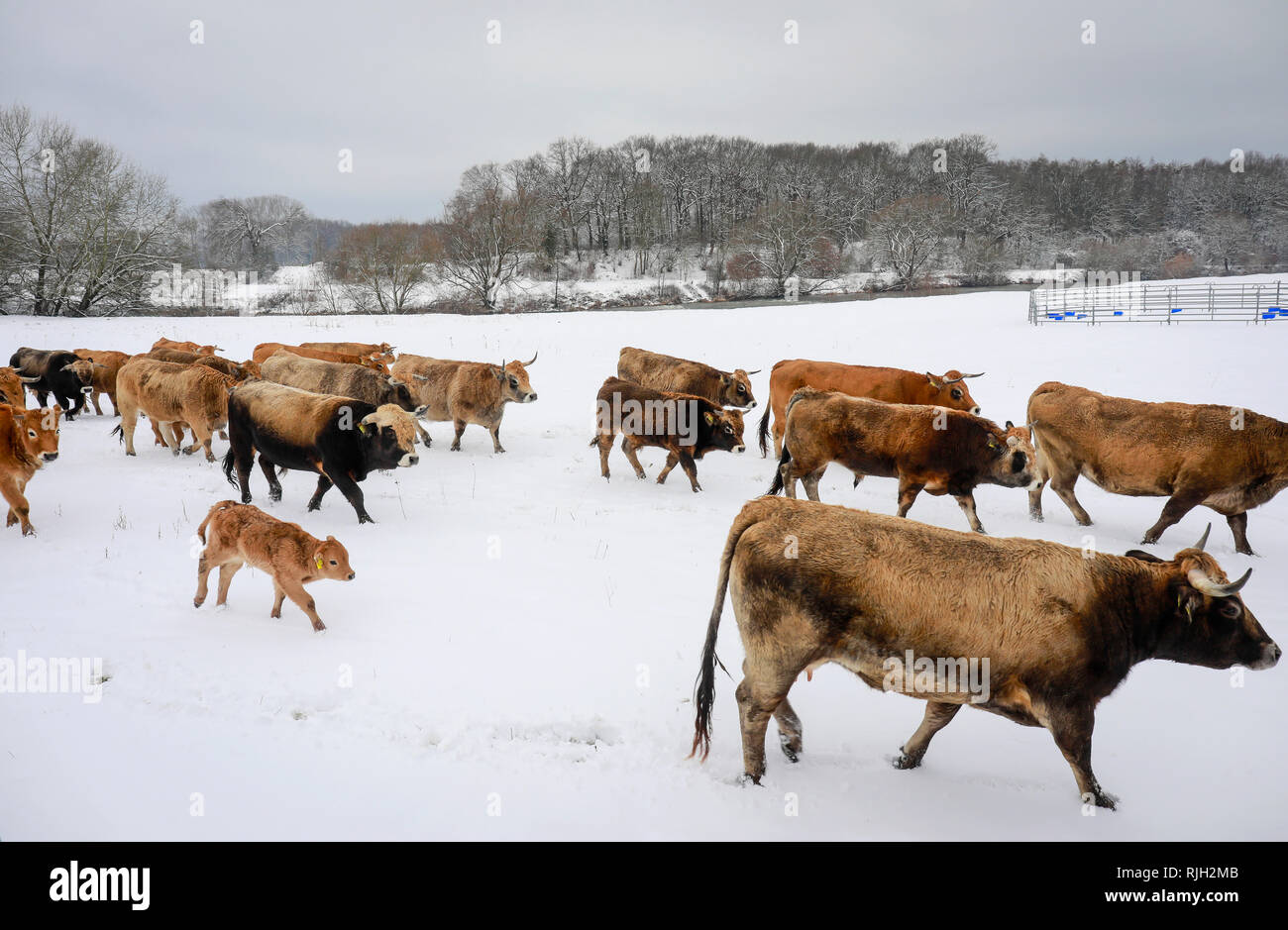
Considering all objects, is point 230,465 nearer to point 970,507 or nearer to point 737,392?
point 737,392

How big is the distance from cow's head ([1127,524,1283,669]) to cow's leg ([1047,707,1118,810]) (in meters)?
0.68

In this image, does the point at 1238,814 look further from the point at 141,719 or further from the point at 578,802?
the point at 141,719

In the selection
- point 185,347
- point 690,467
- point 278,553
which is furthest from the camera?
point 185,347

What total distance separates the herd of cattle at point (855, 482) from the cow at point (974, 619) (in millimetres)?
12

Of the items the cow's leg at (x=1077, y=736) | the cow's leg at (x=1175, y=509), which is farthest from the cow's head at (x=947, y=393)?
the cow's leg at (x=1077, y=736)

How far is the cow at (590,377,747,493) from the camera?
34.7 ft

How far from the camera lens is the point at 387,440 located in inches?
346

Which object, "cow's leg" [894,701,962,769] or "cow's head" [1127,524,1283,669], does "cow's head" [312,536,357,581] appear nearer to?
"cow's leg" [894,701,962,769]

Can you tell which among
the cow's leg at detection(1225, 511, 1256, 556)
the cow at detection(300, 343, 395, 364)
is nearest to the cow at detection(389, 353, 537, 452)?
the cow at detection(300, 343, 395, 364)

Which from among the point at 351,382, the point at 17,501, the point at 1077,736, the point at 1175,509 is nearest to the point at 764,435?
the point at 1175,509

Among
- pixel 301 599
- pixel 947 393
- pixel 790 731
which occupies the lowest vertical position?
pixel 790 731

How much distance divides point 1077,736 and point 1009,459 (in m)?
5.09

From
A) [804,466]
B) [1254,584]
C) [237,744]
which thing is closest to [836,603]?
[237,744]

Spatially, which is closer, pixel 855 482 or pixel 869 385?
pixel 855 482
